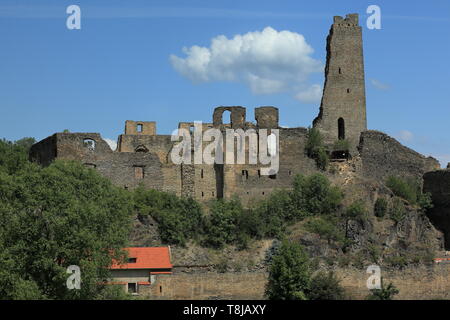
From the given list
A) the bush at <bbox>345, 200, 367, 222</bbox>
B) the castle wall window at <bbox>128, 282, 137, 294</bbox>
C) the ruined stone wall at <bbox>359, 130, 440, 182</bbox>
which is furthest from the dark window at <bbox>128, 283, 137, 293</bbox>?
the ruined stone wall at <bbox>359, 130, 440, 182</bbox>

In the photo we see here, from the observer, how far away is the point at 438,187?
169 feet

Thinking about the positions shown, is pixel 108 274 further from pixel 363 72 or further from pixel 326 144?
pixel 363 72

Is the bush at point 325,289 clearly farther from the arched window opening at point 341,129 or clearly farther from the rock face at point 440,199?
the arched window opening at point 341,129

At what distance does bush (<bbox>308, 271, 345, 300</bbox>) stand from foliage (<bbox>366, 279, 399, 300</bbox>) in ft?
5.28

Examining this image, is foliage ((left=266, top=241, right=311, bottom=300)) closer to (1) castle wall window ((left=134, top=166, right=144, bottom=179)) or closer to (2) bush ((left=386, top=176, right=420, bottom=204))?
(1) castle wall window ((left=134, top=166, right=144, bottom=179))

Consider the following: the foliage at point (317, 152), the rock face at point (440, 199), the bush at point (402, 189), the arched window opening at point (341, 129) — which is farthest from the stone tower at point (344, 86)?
the rock face at point (440, 199)

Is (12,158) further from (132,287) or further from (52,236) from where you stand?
(52,236)

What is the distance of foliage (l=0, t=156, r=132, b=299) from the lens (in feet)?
115

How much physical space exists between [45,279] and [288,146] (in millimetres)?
19367

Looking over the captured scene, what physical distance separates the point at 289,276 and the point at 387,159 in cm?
1498

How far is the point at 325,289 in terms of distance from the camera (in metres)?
41.8

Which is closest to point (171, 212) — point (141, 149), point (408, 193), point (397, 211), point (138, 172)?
point (138, 172)

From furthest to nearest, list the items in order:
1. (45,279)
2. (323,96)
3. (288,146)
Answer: (323,96) → (288,146) → (45,279)
